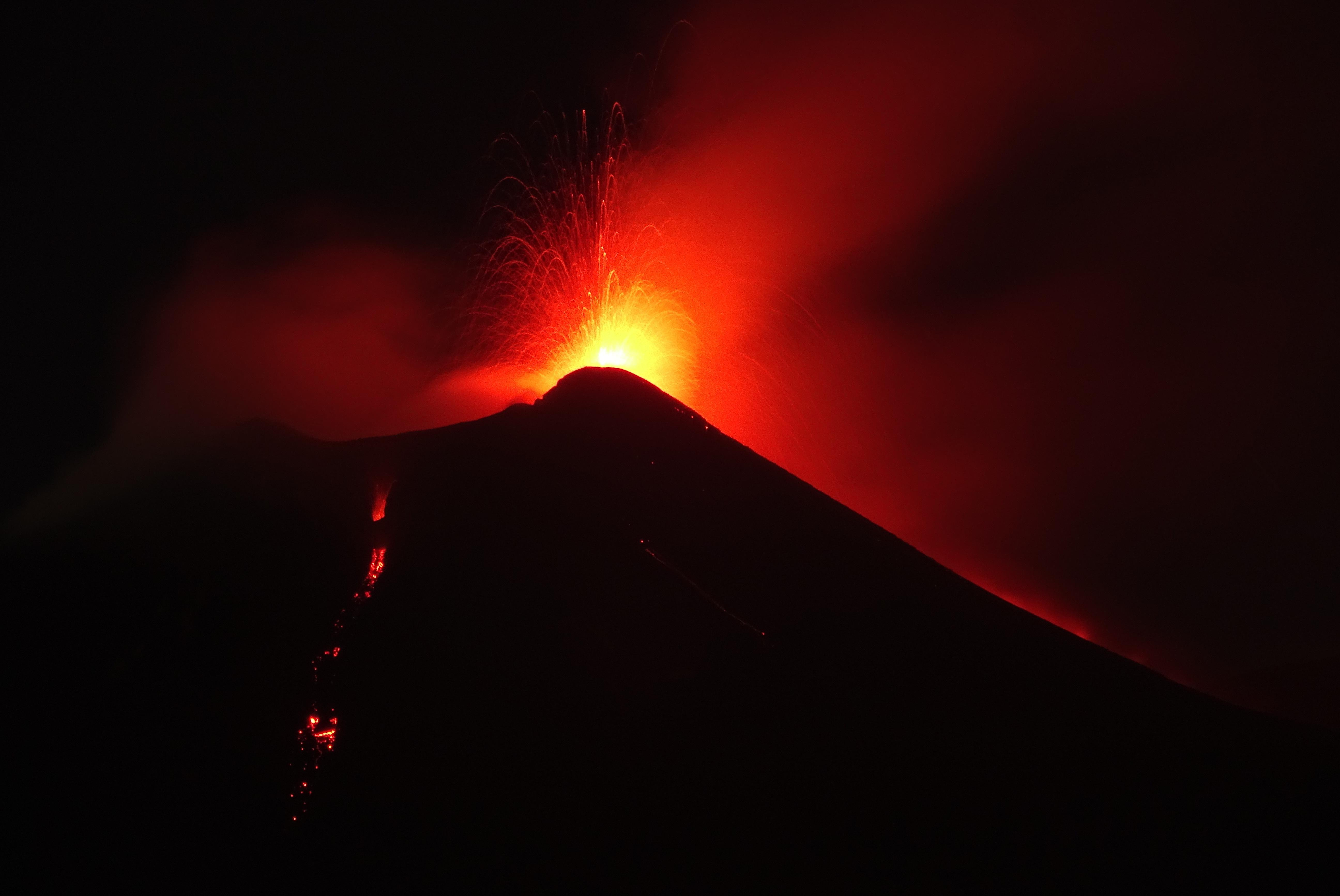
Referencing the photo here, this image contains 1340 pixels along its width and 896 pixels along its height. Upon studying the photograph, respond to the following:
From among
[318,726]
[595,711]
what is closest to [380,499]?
[318,726]

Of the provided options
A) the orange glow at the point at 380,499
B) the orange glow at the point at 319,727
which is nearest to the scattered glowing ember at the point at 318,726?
the orange glow at the point at 319,727

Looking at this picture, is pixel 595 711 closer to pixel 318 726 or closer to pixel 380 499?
pixel 318 726

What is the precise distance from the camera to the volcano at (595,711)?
8.93 m

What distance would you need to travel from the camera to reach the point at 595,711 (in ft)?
34.3

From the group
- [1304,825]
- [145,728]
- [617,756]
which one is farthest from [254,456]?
[1304,825]

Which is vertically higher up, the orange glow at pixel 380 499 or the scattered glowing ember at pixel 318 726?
the orange glow at pixel 380 499

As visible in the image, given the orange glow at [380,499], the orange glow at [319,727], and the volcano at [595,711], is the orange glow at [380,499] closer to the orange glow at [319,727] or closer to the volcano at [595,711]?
the volcano at [595,711]

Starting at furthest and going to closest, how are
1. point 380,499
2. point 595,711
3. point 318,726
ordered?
point 380,499 → point 595,711 → point 318,726

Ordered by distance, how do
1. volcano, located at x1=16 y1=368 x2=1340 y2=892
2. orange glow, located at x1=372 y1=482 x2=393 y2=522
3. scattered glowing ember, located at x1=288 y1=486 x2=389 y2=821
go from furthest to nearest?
orange glow, located at x1=372 y1=482 x2=393 y2=522, scattered glowing ember, located at x1=288 y1=486 x2=389 y2=821, volcano, located at x1=16 y1=368 x2=1340 y2=892

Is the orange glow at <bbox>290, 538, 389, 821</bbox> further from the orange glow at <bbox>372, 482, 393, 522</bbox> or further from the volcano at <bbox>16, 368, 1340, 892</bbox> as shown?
the orange glow at <bbox>372, 482, 393, 522</bbox>

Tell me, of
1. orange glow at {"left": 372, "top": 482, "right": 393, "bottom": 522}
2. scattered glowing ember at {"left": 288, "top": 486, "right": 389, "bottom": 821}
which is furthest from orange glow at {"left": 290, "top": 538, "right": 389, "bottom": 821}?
orange glow at {"left": 372, "top": 482, "right": 393, "bottom": 522}

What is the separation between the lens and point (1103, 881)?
347 inches

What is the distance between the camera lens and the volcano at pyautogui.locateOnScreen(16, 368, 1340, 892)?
8.93m

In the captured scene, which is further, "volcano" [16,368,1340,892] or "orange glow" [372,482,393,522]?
"orange glow" [372,482,393,522]
